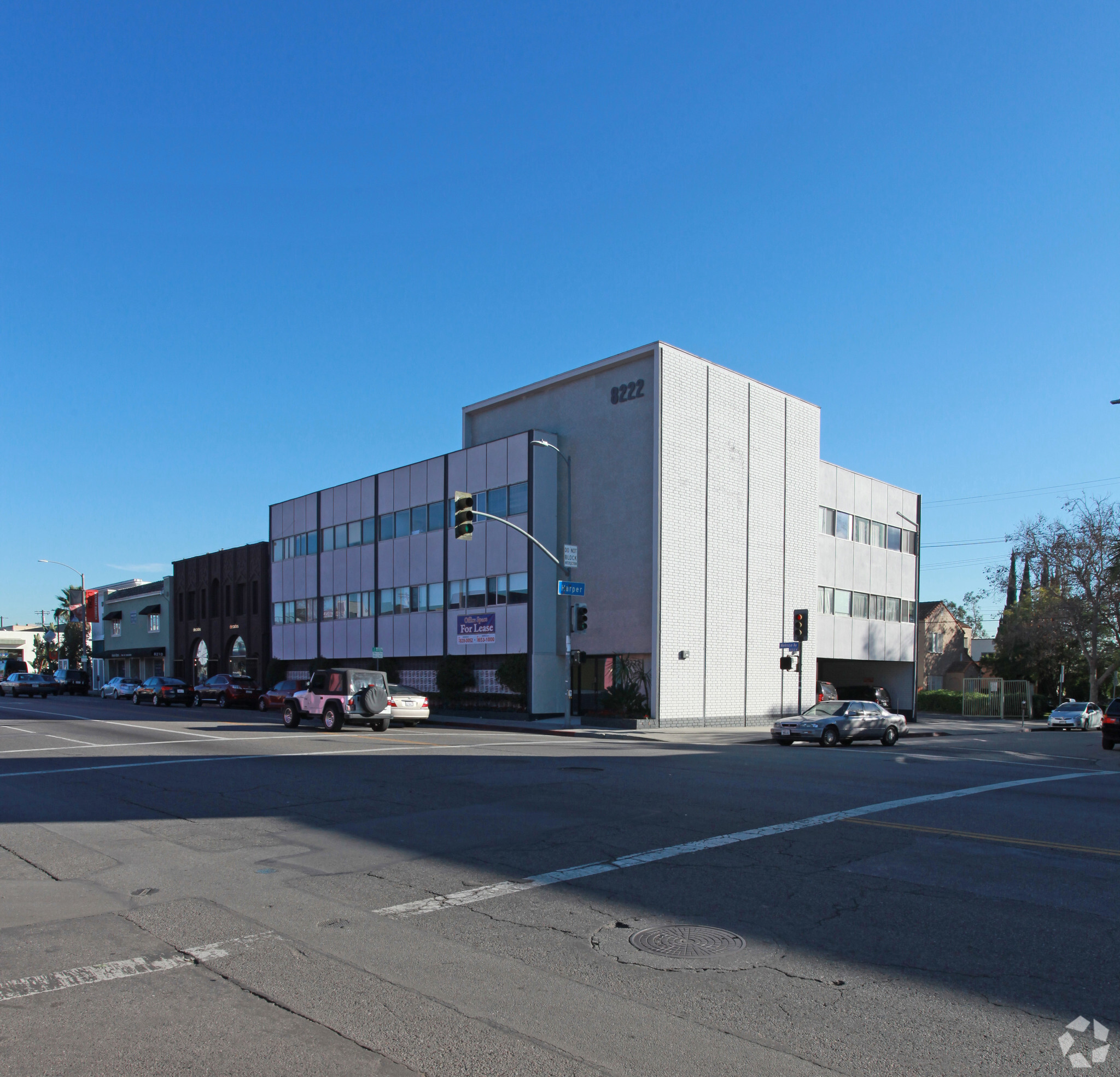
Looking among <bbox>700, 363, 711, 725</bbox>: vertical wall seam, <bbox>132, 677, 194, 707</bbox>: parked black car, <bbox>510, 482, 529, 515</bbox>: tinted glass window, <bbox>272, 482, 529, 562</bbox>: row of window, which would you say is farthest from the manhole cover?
<bbox>132, 677, 194, 707</bbox>: parked black car

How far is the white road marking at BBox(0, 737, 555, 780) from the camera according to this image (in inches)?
637

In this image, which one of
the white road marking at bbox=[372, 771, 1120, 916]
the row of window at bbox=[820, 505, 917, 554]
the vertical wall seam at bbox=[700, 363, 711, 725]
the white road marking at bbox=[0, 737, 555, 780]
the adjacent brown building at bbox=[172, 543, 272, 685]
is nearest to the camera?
the white road marking at bbox=[372, 771, 1120, 916]

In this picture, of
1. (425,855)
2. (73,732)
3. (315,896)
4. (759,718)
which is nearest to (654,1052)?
(315,896)

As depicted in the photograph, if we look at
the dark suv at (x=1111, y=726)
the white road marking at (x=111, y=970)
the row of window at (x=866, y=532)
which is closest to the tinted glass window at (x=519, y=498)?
the row of window at (x=866, y=532)

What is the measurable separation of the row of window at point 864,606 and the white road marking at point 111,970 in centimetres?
3832

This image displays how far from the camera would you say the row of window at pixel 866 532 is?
43.5m

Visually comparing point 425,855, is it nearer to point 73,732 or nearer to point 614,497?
point 73,732

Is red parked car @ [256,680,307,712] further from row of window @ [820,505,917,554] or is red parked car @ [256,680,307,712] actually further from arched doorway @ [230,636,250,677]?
row of window @ [820,505,917,554]

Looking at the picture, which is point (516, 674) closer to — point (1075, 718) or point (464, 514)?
point (464, 514)

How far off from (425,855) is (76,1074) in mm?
4950

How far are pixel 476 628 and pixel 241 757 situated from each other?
2110 cm

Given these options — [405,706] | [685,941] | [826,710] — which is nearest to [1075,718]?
[826,710]

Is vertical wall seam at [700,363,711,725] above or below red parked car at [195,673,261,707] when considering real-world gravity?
above

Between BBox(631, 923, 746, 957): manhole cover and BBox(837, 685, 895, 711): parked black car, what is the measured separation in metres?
42.3
